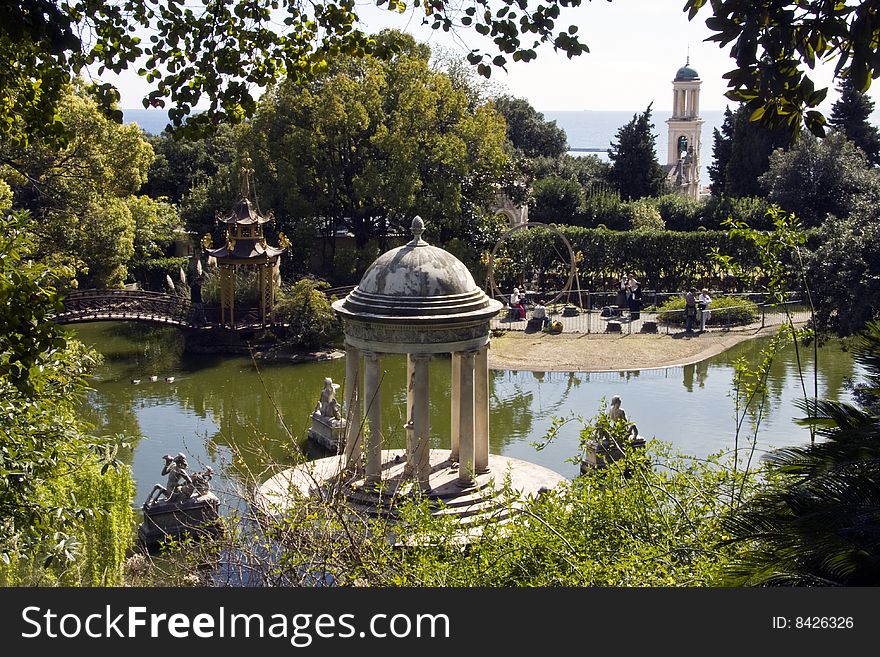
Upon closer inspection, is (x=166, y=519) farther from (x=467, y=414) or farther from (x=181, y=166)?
(x=181, y=166)

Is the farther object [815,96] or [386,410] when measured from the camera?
[386,410]

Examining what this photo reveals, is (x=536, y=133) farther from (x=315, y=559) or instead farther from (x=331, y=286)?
(x=315, y=559)

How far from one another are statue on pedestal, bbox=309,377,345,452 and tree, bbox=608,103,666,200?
35.2 metres

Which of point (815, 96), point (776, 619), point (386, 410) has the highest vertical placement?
point (815, 96)

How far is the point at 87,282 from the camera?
36000 millimetres

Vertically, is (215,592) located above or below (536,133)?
below

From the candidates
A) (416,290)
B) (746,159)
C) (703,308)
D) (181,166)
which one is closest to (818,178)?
(746,159)

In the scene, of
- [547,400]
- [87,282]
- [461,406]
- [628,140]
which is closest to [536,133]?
[628,140]

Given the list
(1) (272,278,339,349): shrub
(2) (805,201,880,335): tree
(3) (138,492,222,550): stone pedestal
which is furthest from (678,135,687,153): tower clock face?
(3) (138,492,222,550): stone pedestal

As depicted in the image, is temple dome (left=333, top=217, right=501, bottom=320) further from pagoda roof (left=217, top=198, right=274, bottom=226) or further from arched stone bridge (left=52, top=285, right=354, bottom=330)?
arched stone bridge (left=52, top=285, right=354, bottom=330)

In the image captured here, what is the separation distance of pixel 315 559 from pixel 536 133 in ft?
209

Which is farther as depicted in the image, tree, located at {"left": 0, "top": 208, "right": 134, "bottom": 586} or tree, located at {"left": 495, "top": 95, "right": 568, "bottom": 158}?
tree, located at {"left": 495, "top": 95, "right": 568, "bottom": 158}

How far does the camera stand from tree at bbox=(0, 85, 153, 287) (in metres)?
27.2

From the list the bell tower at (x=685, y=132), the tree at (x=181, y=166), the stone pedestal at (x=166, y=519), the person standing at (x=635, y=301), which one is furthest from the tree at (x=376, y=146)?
the bell tower at (x=685, y=132)
